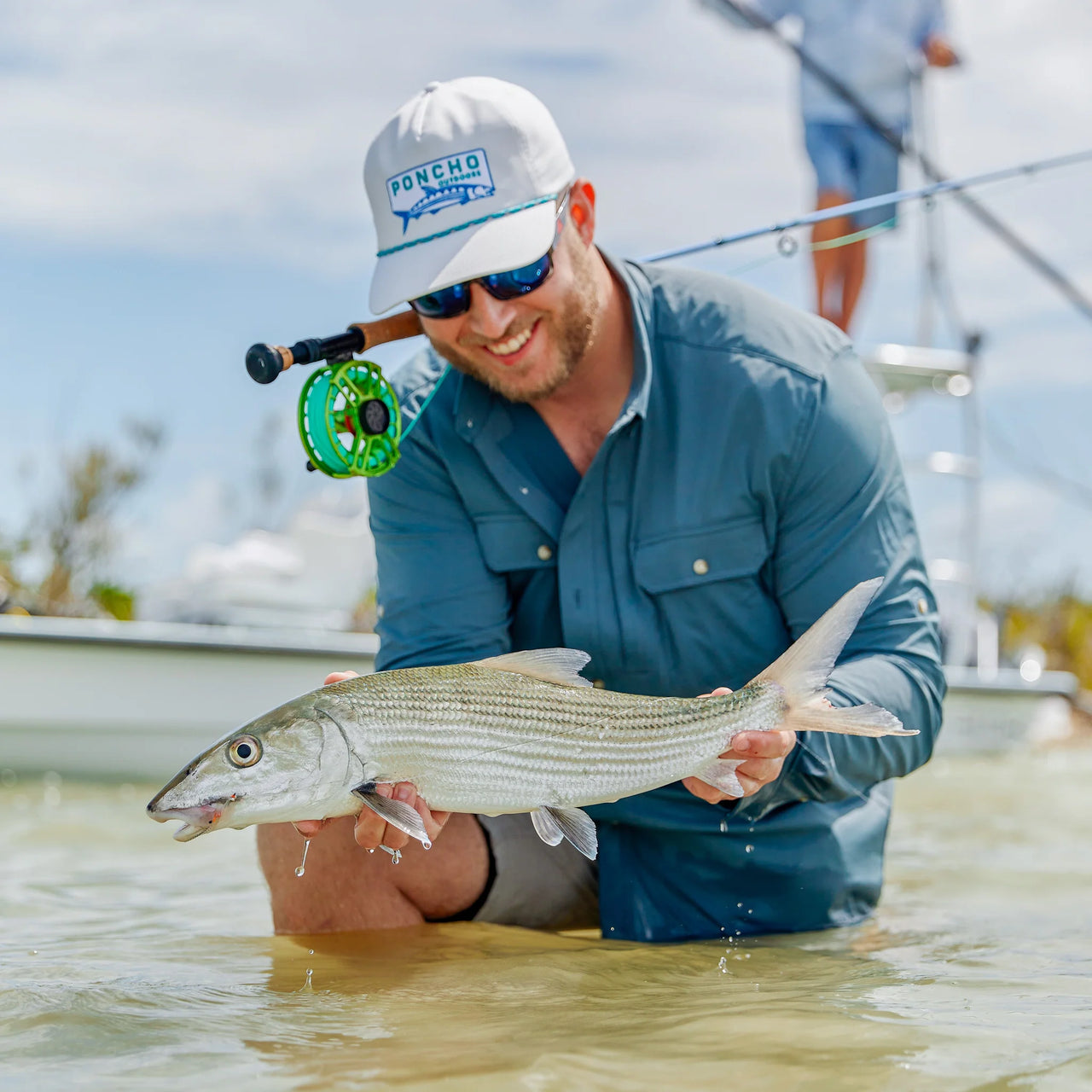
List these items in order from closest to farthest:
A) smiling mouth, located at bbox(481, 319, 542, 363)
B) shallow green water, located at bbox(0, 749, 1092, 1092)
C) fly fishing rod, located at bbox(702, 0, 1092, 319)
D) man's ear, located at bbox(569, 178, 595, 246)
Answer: shallow green water, located at bbox(0, 749, 1092, 1092), smiling mouth, located at bbox(481, 319, 542, 363), man's ear, located at bbox(569, 178, 595, 246), fly fishing rod, located at bbox(702, 0, 1092, 319)

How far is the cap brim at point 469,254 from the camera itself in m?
3.26

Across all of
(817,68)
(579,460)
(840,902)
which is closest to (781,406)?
(579,460)

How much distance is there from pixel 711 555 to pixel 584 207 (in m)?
1.00

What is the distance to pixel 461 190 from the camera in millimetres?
3334

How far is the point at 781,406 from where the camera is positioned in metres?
3.37

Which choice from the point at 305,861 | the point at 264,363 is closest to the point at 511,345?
the point at 264,363

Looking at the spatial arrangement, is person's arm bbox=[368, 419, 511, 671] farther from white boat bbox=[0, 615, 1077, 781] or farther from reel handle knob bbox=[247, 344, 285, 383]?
white boat bbox=[0, 615, 1077, 781]

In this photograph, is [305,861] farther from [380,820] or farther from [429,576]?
[429,576]

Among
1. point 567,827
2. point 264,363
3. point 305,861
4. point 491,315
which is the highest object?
point 491,315

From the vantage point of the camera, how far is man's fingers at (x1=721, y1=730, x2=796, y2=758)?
2.76m

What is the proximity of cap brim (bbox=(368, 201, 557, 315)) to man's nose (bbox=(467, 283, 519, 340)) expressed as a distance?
124 mm

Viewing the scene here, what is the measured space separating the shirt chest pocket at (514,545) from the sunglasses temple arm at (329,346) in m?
0.56

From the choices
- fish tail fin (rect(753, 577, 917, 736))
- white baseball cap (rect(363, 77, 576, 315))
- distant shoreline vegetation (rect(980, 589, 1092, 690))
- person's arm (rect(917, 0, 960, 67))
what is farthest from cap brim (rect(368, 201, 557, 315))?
distant shoreline vegetation (rect(980, 589, 1092, 690))

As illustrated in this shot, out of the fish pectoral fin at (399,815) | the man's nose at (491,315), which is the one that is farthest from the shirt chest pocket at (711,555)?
the fish pectoral fin at (399,815)
